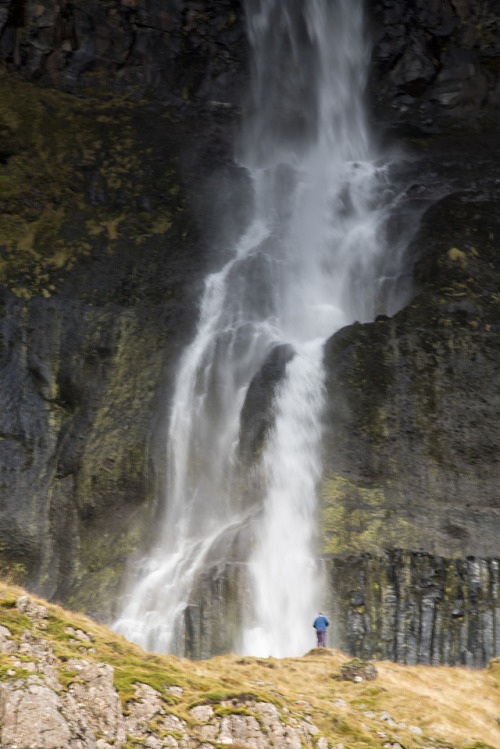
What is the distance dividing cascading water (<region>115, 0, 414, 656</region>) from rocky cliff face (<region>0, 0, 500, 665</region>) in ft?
3.23

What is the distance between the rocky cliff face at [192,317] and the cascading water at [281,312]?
0.98 metres

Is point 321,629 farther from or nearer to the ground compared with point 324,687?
farther from the ground

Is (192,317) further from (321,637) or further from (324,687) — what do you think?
(324,687)

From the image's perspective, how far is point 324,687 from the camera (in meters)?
16.9

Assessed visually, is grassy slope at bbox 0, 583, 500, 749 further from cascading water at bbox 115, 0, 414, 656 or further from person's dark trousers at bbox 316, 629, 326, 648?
cascading water at bbox 115, 0, 414, 656

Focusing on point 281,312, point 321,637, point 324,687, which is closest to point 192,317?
point 281,312

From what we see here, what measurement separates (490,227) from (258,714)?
107 ft

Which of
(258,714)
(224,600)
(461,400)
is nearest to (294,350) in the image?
(461,400)

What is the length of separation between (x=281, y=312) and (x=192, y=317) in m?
4.64

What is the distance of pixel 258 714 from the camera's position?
1123 cm

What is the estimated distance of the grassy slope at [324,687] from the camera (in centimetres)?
1182

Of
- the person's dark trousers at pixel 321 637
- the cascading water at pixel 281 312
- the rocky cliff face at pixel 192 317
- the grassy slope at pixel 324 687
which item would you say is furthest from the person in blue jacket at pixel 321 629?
the rocky cliff face at pixel 192 317

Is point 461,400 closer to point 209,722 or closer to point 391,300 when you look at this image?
point 391,300

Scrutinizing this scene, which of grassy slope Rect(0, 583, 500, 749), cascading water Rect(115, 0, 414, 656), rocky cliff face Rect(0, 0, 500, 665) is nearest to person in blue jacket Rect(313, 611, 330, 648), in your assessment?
grassy slope Rect(0, 583, 500, 749)
